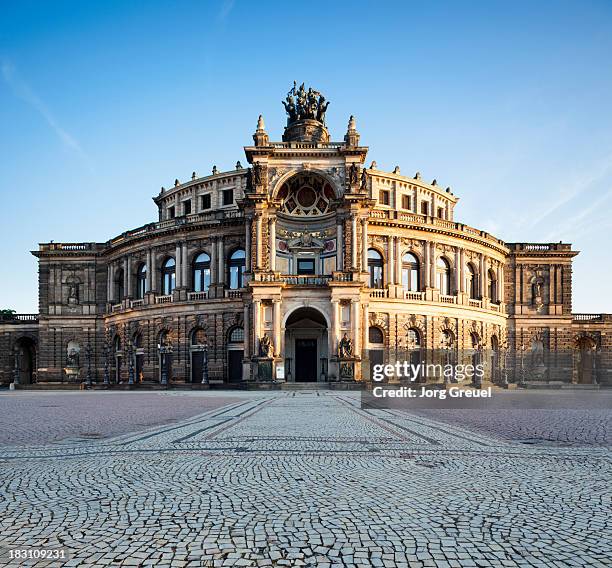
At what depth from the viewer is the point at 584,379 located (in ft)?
138

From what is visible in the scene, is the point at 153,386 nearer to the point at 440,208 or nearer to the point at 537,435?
the point at 440,208

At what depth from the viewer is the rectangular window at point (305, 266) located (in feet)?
158

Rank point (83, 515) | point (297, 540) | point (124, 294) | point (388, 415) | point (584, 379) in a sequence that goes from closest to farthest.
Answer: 1. point (297, 540)
2. point (83, 515)
3. point (388, 415)
4. point (584, 379)
5. point (124, 294)

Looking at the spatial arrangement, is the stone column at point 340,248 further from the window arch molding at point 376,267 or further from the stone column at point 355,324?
the window arch molding at point 376,267

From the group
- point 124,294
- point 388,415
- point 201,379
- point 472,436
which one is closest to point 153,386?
point 201,379

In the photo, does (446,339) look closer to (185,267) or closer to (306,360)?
(306,360)

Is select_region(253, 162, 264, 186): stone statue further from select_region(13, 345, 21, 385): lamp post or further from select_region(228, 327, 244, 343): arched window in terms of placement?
select_region(13, 345, 21, 385): lamp post

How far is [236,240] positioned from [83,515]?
44208 millimetres

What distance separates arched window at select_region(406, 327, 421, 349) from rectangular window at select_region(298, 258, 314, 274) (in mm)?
10125

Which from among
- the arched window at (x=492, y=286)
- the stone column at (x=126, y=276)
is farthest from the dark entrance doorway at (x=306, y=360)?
the arched window at (x=492, y=286)

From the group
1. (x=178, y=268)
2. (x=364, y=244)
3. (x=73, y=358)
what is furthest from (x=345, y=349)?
(x=73, y=358)

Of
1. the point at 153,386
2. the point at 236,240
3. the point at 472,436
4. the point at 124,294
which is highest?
the point at 236,240

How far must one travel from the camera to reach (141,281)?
56.8m

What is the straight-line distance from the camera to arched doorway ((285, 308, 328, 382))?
156 feet
